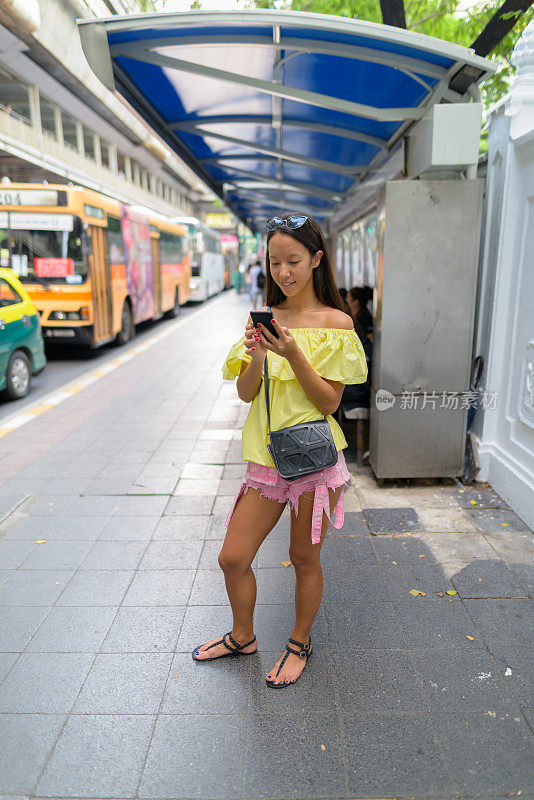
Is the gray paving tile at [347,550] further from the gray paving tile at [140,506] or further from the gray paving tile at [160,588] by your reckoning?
the gray paving tile at [140,506]

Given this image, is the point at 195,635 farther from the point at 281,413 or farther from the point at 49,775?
the point at 281,413

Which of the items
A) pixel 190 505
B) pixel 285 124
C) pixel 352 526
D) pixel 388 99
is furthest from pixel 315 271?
pixel 285 124

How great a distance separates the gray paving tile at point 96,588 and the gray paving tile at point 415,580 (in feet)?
4.82

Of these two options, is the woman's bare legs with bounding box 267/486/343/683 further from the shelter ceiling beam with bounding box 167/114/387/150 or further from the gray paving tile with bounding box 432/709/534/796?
the shelter ceiling beam with bounding box 167/114/387/150

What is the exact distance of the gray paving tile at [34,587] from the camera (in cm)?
319

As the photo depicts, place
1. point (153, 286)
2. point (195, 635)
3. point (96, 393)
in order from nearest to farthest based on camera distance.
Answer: point (195, 635) → point (96, 393) → point (153, 286)

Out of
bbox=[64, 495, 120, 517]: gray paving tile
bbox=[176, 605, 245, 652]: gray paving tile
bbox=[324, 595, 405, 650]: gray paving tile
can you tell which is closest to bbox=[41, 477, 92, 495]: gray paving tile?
bbox=[64, 495, 120, 517]: gray paving tile

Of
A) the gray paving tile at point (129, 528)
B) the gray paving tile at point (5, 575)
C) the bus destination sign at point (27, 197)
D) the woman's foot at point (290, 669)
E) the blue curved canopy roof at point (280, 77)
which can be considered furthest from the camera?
the bus destination sign at point (27, 197)

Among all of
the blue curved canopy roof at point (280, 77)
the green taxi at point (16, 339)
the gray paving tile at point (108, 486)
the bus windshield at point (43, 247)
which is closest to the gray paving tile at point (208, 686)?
the gray paving tile at point (108, 486)

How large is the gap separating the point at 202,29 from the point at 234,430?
12.6 feet

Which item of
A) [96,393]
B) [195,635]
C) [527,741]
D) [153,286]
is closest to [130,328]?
[153,286]

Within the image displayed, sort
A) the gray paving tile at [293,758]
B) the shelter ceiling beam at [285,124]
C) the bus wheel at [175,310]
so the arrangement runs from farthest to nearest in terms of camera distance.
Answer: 1. the bus wheel at [175,310]
2. the shelter ceiling beam at [285,124]
3. the gray paving tile at [293,758]

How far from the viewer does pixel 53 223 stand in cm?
1021

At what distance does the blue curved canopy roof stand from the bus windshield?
3612mm
